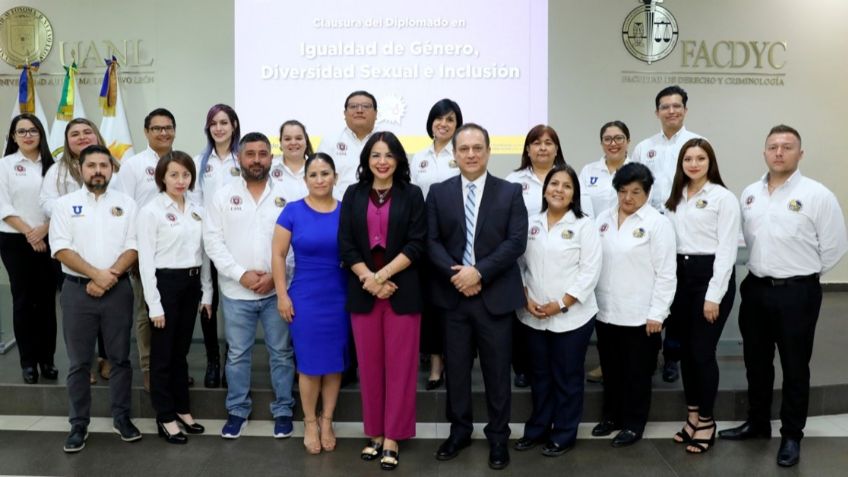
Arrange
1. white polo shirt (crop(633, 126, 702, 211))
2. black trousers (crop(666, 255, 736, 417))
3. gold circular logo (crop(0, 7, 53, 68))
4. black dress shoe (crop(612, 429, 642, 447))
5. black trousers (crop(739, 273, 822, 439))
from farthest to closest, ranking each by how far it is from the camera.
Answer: gold circular logo (crop(0, 7, 53, 68)) → white polo shirt (crop(633, 126, 702, 211)) → black dress shoe (crop(612, 429, 642, 447)) → black trousers (crop(666, 255, 736, 417)) → black trousers (crop(739, 273, 822, 439))

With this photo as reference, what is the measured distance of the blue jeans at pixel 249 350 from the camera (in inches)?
137

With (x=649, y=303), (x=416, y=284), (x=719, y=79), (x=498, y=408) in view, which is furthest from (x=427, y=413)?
(x=719, y=79)

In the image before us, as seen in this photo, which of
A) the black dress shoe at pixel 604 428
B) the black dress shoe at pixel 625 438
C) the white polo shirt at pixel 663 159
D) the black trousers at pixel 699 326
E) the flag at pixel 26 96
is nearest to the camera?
the black trousers at pixel 699 326

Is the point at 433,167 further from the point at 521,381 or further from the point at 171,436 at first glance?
the point at 171,436

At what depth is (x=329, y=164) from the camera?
10.6 ft

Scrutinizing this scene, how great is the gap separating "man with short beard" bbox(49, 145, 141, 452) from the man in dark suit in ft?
5.18

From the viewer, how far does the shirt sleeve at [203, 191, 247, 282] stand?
337 centimetres

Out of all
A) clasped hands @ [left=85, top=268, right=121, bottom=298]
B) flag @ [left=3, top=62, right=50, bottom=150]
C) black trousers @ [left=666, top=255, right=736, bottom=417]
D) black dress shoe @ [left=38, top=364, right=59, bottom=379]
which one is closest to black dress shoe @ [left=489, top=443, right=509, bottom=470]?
black trousers @ [left=666, top=255, right=736, bottom=417]

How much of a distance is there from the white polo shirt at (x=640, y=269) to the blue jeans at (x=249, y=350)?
1694 mm

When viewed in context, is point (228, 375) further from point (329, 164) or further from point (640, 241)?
point (640, 241)

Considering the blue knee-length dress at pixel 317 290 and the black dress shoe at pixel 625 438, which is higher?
the blue knee-length dress at pixel 317 290

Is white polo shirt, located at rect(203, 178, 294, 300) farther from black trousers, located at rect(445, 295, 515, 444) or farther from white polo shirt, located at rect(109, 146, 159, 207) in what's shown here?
black trousers, located at rect(445, 295, 515, 444)

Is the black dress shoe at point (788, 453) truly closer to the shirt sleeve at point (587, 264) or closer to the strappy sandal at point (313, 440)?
the shirt sleeve at point (587, 264)

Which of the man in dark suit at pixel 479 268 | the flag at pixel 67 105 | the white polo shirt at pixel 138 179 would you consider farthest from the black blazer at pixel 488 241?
the flag at pixel 67 105
